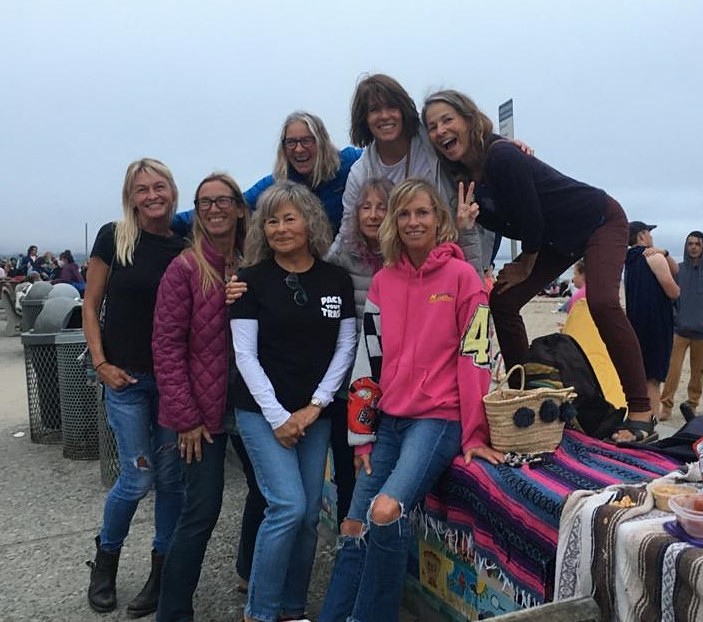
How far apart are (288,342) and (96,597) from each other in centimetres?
180

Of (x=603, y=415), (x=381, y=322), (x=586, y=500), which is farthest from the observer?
(x=603, y=415)

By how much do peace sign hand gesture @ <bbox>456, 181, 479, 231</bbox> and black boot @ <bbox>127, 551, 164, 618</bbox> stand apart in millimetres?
2255

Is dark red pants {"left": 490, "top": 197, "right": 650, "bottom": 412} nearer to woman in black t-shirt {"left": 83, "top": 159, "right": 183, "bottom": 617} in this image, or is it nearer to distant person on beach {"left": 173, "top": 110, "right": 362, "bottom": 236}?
distant person on beach {"left": 173, "top": 110, "right": 362, "bottom": 236}

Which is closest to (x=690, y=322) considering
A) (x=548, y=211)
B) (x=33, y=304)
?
(x=548, y=211)

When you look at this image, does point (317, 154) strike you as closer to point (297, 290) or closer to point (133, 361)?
point (297, 290)

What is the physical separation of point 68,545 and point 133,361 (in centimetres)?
171

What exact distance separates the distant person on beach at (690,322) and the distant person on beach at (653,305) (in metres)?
0.97

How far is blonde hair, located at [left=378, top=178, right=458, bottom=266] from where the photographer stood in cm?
303

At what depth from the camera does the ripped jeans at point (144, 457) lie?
3.50 metres

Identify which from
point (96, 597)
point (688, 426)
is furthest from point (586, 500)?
point (96, 597)

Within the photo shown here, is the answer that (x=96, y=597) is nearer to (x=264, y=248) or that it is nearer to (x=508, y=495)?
(x=264, y=248)

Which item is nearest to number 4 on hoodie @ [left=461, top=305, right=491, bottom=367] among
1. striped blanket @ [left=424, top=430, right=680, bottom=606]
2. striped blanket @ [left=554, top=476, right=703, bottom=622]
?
striped blanket @ [left=424, top=430, right=680, bottom=606]

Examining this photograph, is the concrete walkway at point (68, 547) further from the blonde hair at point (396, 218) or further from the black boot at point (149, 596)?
the blonde hair at point (396, 218)

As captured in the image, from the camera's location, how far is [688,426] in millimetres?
2955
